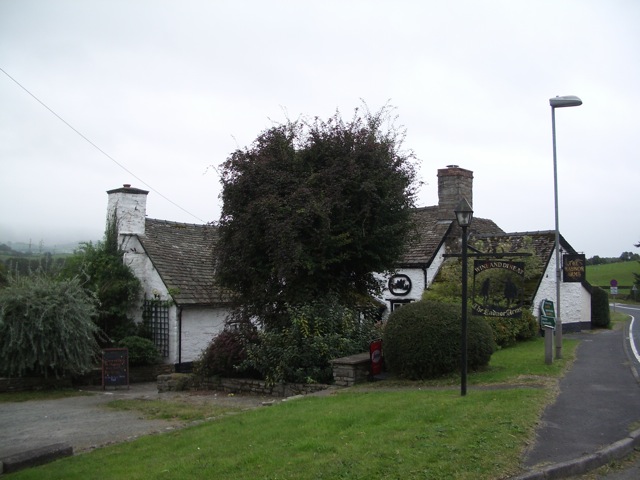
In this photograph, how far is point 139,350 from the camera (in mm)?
19172

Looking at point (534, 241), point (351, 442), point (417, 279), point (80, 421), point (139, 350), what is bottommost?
point (80, 421)

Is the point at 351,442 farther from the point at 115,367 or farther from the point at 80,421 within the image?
the point at 115,367

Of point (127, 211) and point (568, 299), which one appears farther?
point (568, 299)

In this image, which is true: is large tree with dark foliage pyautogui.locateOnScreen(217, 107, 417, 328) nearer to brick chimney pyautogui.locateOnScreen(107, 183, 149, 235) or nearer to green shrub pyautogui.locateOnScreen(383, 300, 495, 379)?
→ green shrub pyautogui.locateOnScreen(383, 300, 495, 379)

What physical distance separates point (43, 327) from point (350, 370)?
879cm

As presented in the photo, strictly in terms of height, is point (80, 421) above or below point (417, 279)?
below

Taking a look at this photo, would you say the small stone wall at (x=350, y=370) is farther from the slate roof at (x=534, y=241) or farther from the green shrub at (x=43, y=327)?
the slate roof at (x=534, y=241)

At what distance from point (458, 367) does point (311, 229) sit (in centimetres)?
480

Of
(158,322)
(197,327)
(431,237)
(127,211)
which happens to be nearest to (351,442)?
(197,327)

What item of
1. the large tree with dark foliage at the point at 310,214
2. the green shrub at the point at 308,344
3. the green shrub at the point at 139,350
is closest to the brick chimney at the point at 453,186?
the large tree with dark foliage at the point at 310,214

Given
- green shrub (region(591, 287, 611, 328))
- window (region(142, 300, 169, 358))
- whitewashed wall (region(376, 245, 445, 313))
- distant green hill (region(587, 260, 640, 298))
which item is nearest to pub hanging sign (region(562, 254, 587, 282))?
whitewashed wall (region(376, 245, 445, 313))

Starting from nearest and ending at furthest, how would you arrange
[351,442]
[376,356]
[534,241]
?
[351,442] < [376,356] < [534,241]

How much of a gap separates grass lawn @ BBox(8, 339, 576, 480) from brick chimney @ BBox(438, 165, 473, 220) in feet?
44.6

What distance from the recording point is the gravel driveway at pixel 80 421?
10.1m
